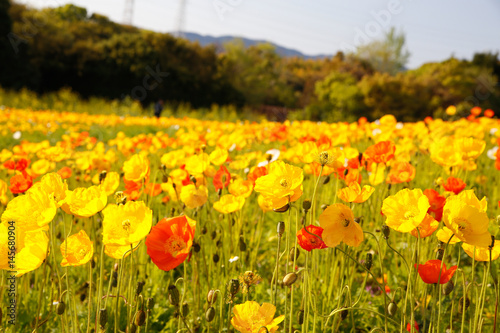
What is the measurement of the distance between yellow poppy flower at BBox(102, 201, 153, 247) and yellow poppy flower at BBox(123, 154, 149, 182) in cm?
43

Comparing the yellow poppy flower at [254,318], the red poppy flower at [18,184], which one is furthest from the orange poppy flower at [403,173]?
the red poppy flower at [18,184]

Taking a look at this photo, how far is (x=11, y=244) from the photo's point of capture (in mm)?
800

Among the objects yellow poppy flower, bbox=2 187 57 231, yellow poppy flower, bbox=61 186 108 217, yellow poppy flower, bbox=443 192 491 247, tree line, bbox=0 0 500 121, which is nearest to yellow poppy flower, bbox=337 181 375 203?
yellow poppy flower, bbox=443 192 491 247

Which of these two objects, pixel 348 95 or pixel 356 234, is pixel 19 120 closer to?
pixel 356 234

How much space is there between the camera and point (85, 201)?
0.93 meters

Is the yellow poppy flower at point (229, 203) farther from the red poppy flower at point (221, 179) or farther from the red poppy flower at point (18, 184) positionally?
the red poppy flower at point (18, 184)

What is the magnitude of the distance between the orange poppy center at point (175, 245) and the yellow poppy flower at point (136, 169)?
1.50 ft

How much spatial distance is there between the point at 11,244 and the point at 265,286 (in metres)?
1.00

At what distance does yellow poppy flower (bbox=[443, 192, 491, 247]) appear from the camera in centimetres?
76

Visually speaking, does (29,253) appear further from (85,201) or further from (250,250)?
(250,250)

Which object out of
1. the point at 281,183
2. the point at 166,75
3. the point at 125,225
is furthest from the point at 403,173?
the point at 166,75

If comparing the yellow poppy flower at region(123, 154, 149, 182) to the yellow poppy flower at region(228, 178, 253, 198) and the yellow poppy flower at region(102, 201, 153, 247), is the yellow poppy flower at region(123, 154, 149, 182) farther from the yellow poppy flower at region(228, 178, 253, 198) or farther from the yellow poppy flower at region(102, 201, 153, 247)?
the yellow poppy flower at region(102, 201, 153, 247)

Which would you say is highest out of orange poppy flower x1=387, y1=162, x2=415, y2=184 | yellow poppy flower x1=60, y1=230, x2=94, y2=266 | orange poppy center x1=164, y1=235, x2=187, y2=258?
orange poppy flower x1=387, y1=162, x2=415, y2=184

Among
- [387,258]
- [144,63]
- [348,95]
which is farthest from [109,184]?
[144,63]
